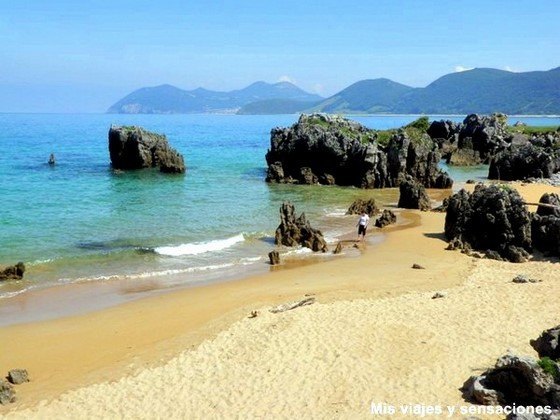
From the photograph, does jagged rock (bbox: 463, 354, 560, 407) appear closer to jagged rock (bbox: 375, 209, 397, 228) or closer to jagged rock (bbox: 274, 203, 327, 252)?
jagged rock (bbox: 274, 203, 327, 252)

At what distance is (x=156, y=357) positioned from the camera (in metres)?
15.7

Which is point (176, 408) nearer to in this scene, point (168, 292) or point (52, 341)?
point (52, 341)

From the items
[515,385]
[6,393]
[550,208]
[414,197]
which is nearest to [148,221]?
[414,197]

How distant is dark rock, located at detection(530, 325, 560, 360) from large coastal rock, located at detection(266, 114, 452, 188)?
40229mm

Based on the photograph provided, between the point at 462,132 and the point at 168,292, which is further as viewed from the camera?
the point at 462,132

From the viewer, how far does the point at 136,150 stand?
6719 cm

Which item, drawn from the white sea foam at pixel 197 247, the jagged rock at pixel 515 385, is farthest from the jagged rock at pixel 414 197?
the jagged rock at pixel 515 385

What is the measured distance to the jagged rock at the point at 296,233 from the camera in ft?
97.9

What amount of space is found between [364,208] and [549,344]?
2587cm

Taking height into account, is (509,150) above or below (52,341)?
above

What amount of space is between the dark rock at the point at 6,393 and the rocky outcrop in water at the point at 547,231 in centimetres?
2353

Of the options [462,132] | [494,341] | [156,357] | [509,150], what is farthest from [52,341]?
[462,132]

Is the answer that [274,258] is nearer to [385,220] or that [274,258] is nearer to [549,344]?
[385,220]

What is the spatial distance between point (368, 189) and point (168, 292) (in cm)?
3475
